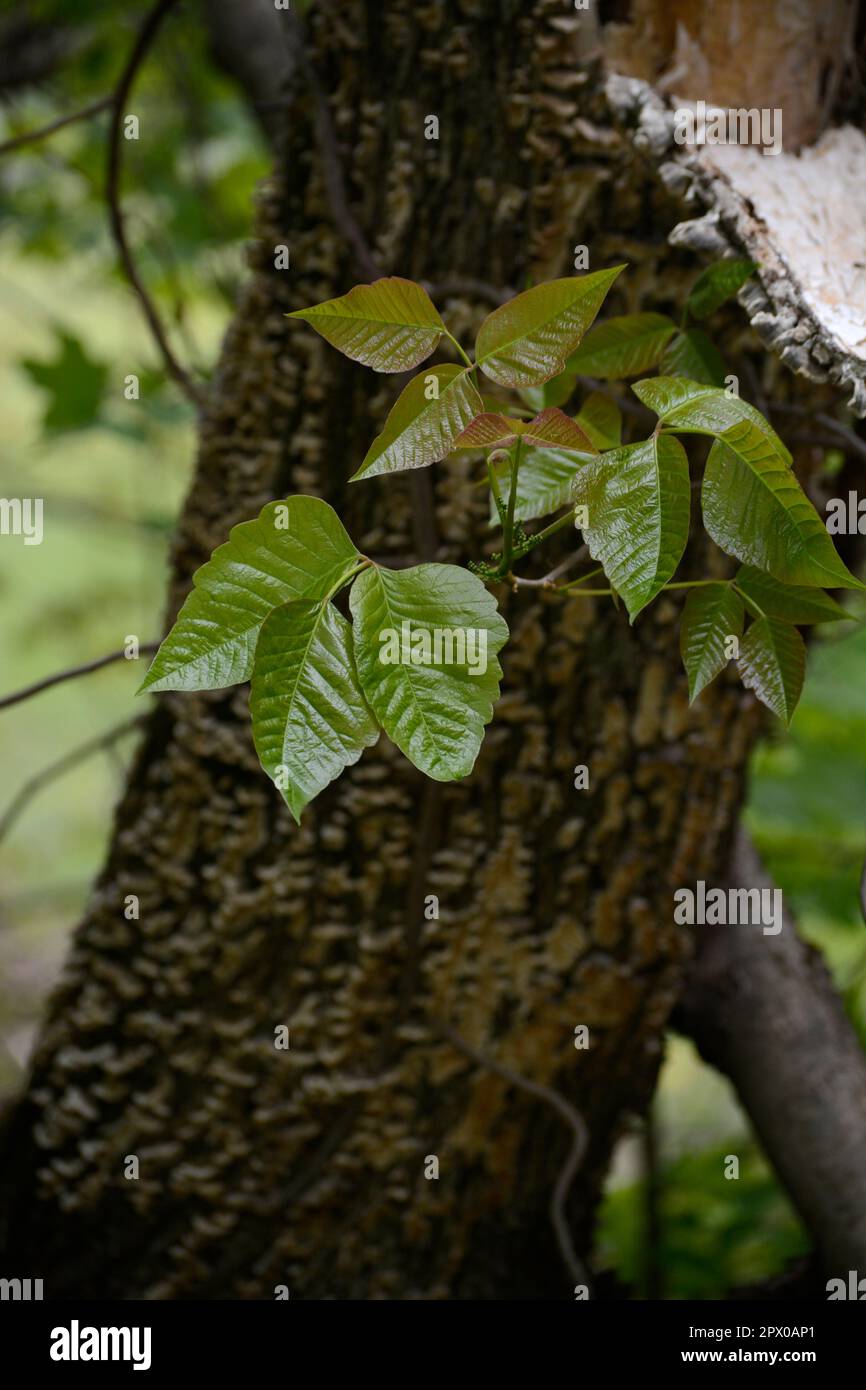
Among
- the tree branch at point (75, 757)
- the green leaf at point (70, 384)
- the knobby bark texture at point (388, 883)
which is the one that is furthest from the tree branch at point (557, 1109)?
the green leaf at point (70, 384)

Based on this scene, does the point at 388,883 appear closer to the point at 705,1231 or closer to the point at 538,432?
the point at 538,432

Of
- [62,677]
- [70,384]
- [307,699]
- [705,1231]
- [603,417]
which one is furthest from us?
[70,384]

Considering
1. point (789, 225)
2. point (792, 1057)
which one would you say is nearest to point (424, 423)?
→ point (789, 225)

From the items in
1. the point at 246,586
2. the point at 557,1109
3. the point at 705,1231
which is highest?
the point at 246,586

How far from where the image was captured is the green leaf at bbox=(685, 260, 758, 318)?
48 cm

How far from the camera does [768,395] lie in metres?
0.65

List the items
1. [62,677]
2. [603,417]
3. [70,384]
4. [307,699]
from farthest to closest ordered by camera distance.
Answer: [70,384] → [62,677] → [603,417] → [307,699]

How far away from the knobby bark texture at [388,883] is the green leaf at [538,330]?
265 mm

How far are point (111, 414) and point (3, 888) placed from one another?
141 cm

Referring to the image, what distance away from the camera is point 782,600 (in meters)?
0.42

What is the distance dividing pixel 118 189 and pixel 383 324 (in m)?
0.55

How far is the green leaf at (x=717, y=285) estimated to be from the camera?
18.7 inches

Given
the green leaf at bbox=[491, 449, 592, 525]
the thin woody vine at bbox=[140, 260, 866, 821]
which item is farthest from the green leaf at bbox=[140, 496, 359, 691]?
the green leaf at bbox=[491, 449, 592, 525]

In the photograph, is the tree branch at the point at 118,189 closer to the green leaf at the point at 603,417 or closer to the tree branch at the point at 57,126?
the tree branch at the point at 57,126
